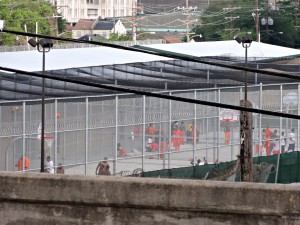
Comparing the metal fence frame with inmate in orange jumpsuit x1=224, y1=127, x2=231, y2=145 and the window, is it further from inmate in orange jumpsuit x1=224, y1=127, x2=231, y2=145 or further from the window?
the window

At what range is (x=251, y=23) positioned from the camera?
115m

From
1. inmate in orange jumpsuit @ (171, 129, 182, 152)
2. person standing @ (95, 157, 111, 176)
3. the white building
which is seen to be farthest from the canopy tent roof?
the white building

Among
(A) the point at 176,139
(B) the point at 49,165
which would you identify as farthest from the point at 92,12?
(B) the point at 49,165

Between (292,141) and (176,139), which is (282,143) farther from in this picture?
(176,139)

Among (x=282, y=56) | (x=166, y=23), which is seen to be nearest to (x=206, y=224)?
(x=282, y=56)

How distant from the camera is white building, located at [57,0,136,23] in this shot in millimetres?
179625

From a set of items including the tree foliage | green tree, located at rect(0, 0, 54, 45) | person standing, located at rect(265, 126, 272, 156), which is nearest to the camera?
person standing, located at rect(265, 126, 272, 156)

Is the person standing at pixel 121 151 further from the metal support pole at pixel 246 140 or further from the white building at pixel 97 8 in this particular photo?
the white building at pixel 97 8

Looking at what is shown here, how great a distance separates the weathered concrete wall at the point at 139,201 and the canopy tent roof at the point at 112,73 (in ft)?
69.6

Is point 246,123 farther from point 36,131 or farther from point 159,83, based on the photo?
point 159,83

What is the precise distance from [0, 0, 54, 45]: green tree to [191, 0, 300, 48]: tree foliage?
1845 centimetres

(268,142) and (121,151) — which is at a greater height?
(121,151)

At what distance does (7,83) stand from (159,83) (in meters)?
4.86

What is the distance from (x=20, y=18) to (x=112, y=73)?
184 feet
